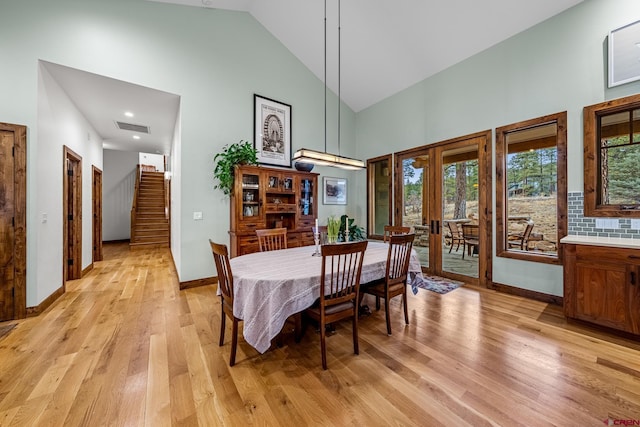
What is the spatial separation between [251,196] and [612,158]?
4.61 meters

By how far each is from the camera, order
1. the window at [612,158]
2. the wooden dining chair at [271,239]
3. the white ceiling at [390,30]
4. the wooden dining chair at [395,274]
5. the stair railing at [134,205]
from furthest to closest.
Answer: the stair railing at [134,205] → the white ceiling at [390,30] → the wooden dining chair at [271,239] → the window at [612,158] → the wooden dining chair at [395,274]

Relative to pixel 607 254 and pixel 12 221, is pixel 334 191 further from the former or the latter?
pixel 12 221

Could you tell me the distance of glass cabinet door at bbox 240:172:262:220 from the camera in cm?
410

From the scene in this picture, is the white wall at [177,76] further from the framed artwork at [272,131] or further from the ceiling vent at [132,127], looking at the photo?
the ceiling vent at [132,127]

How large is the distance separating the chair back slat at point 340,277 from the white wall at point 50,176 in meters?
3.43

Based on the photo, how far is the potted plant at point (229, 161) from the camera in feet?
13.1

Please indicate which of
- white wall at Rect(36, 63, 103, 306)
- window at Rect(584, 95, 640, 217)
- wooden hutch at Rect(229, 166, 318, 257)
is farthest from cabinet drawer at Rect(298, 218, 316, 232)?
window at Rect(584, 95, 640, 217)

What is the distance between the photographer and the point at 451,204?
4.36 meters

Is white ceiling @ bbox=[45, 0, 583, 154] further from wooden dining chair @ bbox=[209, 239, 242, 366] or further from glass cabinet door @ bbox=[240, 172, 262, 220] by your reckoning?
wooden dining chair @ bbox=[209, 239, 242, 366]

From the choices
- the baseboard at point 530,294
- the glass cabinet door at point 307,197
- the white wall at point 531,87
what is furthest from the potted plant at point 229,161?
the baseboard at point 530,294

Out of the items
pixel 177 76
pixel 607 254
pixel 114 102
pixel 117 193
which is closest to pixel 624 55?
pixel 607 254

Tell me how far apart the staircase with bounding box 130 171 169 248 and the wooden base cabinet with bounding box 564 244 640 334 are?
907 centimetres

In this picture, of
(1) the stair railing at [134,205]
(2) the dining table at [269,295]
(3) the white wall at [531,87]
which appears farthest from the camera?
(1) the stair railing at [134,205]

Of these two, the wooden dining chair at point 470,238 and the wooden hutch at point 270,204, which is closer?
the wooden hutch at point 270,204
